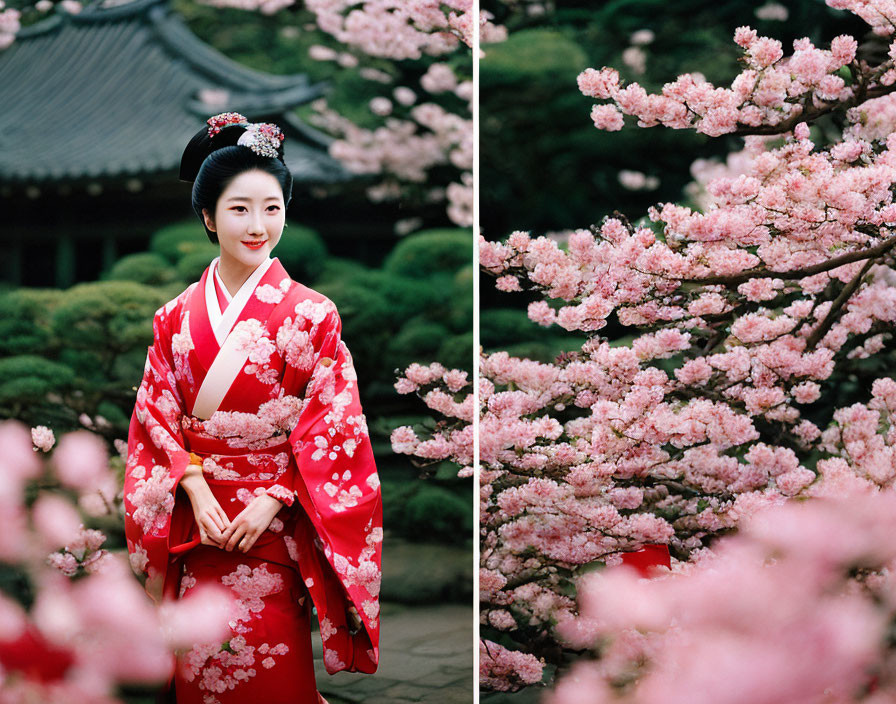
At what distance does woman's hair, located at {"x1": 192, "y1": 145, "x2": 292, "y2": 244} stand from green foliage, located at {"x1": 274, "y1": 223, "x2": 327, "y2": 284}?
279 mm

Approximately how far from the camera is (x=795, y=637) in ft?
3.16

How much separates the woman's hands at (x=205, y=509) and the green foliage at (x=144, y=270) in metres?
0.83

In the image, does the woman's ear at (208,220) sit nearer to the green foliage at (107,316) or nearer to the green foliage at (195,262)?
the green foliage at (195,262)

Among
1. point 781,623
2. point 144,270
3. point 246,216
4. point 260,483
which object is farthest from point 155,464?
point 781,623

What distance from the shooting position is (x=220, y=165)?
267 cm

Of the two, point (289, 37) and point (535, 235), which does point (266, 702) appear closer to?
point (535, 235)

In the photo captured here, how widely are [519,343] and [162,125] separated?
1692 mm

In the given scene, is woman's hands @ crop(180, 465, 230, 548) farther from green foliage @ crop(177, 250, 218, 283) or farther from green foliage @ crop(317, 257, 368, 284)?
green foliage @ crop(317, 257, 368, 284)

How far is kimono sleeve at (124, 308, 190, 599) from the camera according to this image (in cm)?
262

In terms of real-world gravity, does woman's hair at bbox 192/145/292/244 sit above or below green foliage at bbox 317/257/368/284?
above

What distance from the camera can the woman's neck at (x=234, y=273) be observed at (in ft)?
8.89

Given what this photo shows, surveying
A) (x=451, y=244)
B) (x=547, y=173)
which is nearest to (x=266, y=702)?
(x=451, y=244)

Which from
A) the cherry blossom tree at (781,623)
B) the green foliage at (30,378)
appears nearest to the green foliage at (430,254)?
the green foliage at (30,378)

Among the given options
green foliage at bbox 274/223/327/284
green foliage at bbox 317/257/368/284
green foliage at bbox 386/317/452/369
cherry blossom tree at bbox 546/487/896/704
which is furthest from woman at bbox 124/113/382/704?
cherry blossom tree at bbox 546/487/896/704
